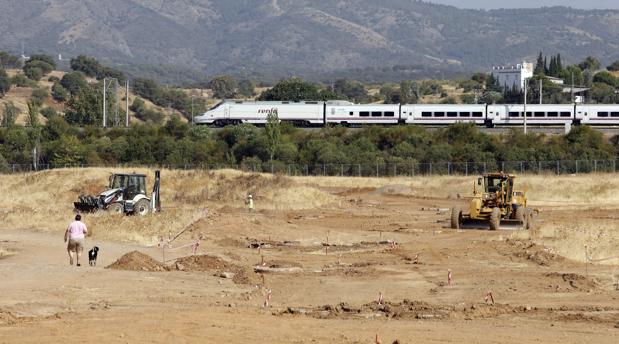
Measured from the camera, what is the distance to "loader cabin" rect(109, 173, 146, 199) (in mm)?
47831

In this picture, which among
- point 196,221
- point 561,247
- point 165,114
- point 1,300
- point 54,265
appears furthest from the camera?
point 165,114

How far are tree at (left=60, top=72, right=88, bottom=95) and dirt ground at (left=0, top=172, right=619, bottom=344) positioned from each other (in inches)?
5623

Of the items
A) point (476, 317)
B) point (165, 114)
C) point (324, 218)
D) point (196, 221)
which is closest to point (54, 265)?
point (476, 317)

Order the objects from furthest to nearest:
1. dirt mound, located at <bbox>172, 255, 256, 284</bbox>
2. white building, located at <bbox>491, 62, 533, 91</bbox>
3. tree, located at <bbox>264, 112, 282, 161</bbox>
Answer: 1. white building, located at <bbox>491, 62, 533, 91</bbox>
2. tree, located at <bbox>264, 112, 282, 161</bbox>
3. dirt mound, located at <bbox>172, 255, 256, 284</bbox>

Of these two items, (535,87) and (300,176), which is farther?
(535,87)

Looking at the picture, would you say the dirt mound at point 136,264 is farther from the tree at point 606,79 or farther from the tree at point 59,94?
the tree at point 606,79

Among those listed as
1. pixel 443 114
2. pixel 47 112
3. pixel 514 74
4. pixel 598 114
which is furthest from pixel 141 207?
pixel 514 74

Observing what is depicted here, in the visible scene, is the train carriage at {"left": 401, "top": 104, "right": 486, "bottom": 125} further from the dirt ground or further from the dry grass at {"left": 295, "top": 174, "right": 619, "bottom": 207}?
the dirt ground

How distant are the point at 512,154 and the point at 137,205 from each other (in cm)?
4107

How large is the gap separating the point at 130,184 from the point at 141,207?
1453 mm

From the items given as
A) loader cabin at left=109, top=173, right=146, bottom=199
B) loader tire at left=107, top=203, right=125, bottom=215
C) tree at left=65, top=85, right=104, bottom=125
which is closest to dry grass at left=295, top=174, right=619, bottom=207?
loader cabin at left=109, top=173, right=146, bottom=199

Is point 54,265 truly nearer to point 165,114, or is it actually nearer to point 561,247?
point 561,247

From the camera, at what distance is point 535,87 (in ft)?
527

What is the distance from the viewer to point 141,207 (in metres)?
47.3
